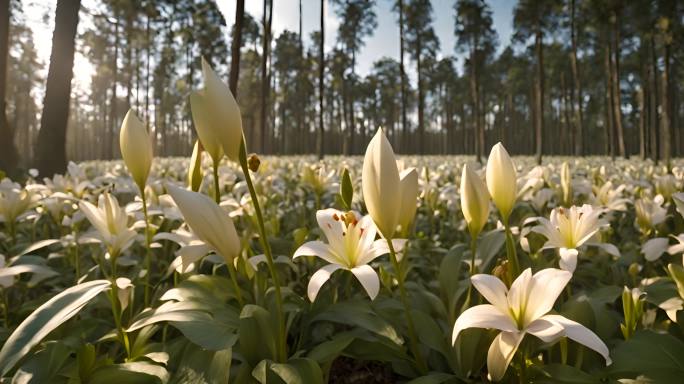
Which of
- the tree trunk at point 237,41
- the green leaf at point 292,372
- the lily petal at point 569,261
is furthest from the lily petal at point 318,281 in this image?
the tree trunk at point 237,41

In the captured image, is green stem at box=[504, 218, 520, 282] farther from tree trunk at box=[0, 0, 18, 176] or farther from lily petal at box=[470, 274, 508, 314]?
tree trunk at box=[0, 0, 18, 176]

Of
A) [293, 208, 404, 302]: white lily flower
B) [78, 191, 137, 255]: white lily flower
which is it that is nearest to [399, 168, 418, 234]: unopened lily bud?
[293, 208, 404, 302]: white lily flower

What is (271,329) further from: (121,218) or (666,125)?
(666,125)

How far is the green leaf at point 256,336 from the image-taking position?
1.11m

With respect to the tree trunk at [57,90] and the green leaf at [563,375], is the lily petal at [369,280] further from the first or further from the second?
the tree trunk at [57,90]

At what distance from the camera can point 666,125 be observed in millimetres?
16172

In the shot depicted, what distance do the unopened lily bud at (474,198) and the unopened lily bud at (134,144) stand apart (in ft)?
3.29

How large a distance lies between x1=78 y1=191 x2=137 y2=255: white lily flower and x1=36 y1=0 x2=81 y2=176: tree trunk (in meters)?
6.12

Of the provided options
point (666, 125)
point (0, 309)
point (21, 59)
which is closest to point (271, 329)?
point (0, 309)

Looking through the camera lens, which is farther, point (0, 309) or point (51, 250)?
point (51, 250)

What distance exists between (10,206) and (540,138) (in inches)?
721

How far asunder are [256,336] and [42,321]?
1.61 ft

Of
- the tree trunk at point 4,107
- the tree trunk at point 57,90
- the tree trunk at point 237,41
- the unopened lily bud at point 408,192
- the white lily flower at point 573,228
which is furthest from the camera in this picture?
the tree trunk at point 237,41

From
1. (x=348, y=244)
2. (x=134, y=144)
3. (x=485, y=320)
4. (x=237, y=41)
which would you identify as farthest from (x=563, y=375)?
(x=237, y=41)
